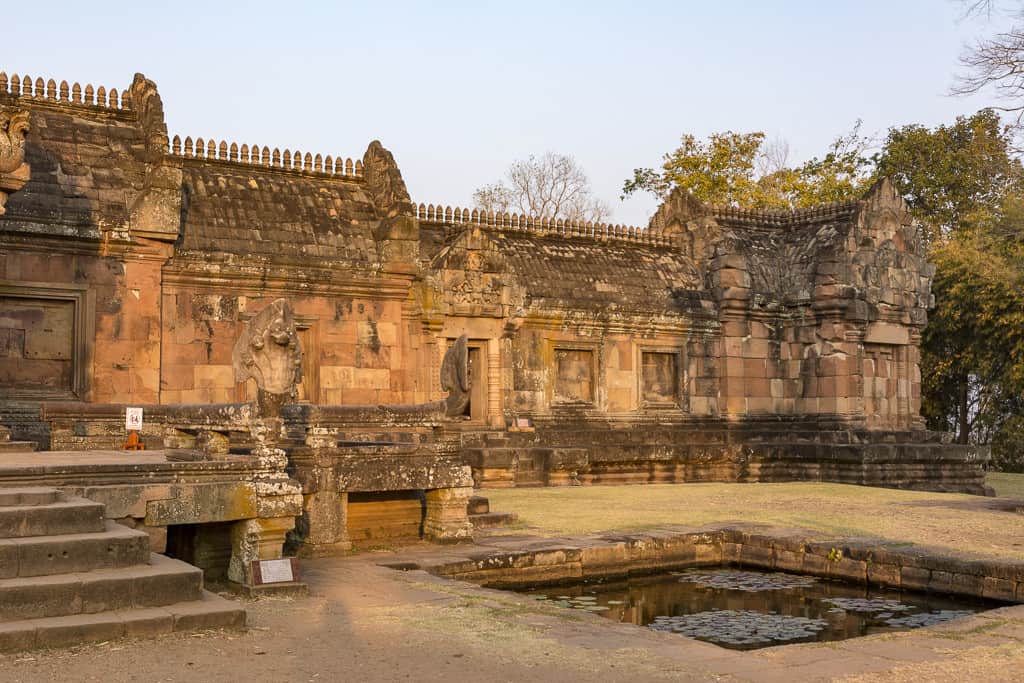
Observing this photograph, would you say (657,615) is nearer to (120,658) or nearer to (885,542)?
(885,542)

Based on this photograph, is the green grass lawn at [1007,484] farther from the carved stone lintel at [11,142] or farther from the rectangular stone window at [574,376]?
the carved stone lintel at [11,142]

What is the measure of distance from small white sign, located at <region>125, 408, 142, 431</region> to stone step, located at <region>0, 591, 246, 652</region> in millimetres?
3782

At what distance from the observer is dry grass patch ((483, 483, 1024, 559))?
1188 cm

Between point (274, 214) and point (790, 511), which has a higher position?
point (274, 214)

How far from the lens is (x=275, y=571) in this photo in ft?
26.4

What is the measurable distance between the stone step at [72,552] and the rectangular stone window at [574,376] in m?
12.9

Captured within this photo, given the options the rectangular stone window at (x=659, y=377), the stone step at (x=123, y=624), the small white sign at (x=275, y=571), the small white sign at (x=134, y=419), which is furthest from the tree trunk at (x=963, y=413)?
the stone step at (x=123, y=624)

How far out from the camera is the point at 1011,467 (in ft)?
98.4

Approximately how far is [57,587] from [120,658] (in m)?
0.74

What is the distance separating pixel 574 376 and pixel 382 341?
4102 mm

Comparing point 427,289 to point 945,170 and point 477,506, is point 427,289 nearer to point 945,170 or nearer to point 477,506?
point 477,506

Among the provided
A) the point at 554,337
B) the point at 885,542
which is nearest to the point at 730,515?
the point at 885,542

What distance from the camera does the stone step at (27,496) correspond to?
23.3 feet

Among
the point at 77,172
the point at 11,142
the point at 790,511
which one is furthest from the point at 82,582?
the point at 790,511
